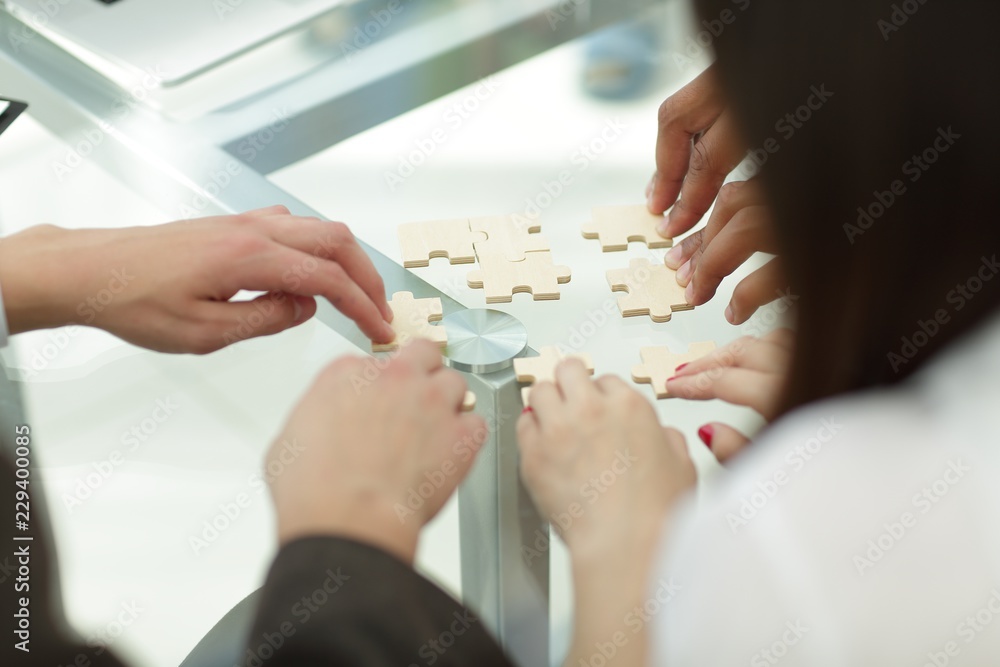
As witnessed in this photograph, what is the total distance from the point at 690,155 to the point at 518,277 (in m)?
0.36

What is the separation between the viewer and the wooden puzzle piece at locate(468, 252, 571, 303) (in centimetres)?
138

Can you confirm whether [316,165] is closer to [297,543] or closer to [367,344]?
[367,344]

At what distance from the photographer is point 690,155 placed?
1548mm

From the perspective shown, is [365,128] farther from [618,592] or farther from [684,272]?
[618,592]

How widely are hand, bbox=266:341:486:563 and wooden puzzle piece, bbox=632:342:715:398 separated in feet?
0.80

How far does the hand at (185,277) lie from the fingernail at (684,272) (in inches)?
16.7

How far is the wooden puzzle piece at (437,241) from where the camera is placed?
145cm

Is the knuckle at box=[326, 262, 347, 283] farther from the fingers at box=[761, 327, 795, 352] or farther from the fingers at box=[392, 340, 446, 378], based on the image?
the fingers at box=[761, 327, 795, 352]

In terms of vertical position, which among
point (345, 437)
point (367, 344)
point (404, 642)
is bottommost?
point (404, 642)

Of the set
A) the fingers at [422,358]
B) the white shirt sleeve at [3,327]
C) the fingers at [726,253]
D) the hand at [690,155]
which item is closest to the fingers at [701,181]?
the hand at [690,155]

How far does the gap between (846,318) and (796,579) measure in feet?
0.69

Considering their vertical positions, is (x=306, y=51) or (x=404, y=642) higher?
(x=306, y=51)

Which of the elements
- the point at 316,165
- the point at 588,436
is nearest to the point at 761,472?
the point at 588,436

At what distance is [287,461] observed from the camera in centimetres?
102
